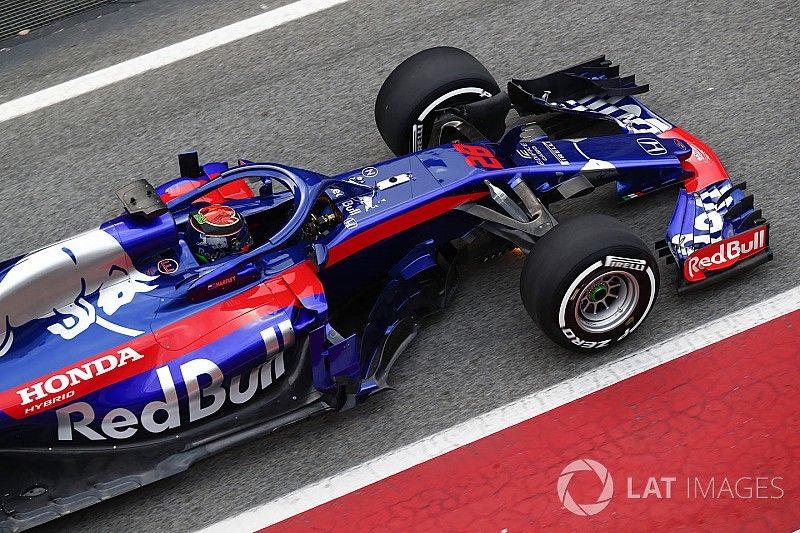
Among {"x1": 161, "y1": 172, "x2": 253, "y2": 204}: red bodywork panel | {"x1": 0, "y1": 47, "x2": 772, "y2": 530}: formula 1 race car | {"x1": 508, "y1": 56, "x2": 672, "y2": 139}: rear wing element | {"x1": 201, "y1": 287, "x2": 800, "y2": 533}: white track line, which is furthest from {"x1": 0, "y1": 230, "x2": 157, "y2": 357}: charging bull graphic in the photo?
{"x1": 508, "y1": 56, "x2": 672, "y2": 139}: rear wing element

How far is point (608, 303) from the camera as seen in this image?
5.82 m

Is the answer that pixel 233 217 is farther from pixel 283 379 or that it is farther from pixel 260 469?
pixel 260 469

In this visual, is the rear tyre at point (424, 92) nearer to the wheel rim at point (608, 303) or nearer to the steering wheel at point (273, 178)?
the steering wheel at point (273, 178)

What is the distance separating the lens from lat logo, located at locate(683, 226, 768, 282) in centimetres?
595

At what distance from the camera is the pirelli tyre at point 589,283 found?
215 inches

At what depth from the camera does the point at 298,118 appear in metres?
7.70

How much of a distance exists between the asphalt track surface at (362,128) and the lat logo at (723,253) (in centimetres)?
20

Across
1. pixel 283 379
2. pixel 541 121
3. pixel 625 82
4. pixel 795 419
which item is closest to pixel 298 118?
pixel 541 121

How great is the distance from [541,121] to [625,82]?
0.59 metres

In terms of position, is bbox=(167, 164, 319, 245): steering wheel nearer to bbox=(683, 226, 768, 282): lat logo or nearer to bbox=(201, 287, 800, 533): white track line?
bbox=(201, 287, 800, 533): white track line

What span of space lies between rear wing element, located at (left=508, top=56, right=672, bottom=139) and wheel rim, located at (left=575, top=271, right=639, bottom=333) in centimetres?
134

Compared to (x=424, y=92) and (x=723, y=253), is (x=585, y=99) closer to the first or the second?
(x=424, y=92)

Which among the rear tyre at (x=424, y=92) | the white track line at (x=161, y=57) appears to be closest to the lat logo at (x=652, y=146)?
the rear tyre at (x=424, y=92)

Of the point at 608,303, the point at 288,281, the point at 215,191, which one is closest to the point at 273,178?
the point at 215,191
